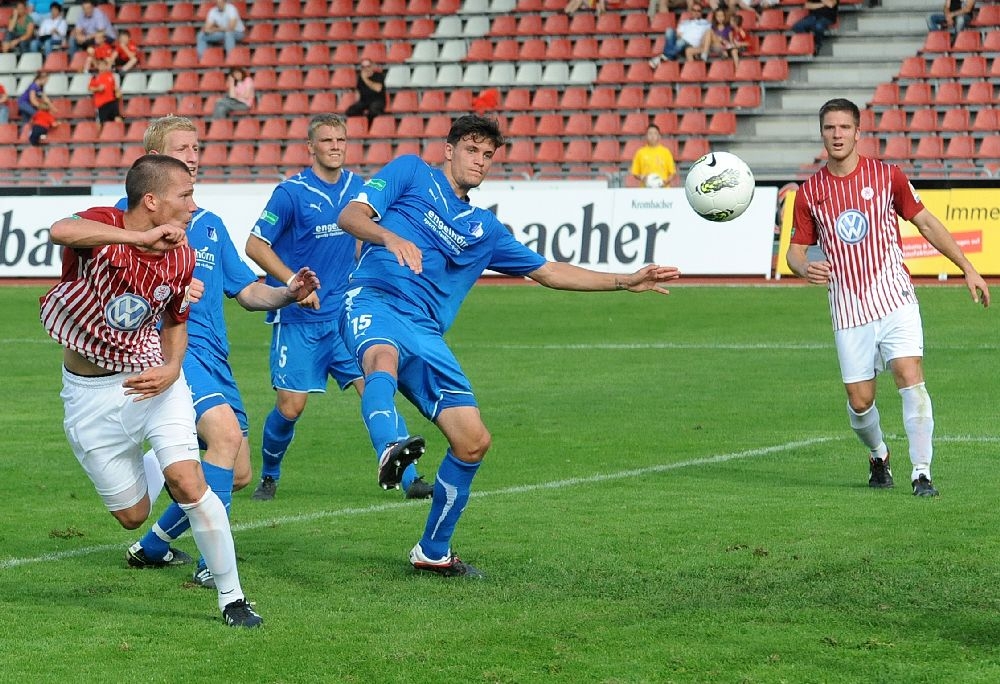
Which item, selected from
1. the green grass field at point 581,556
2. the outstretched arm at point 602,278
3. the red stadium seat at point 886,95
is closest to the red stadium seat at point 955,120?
the red stadium seat at point 886,95

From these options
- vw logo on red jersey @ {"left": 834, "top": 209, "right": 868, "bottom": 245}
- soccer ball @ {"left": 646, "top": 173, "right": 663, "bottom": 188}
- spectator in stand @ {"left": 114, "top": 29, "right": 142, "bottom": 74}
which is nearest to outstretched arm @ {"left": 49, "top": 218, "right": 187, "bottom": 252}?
vw logo on red jersey @ {"left": 834, "top": 209, "right": 868, "bottom": 245}

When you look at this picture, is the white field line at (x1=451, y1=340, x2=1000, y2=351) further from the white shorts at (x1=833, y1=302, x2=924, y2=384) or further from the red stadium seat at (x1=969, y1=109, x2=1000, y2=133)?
the red stadium seat at (x1=969, y1=109, x2=1000, y2=133)

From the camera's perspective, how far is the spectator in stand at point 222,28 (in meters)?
33.8

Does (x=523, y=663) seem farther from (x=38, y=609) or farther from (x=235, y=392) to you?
(x=235, y=392)

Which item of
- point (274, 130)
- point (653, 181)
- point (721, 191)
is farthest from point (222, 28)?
point (721, 191)

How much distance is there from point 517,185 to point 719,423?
12.6 metres

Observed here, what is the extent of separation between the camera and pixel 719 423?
12.2 m

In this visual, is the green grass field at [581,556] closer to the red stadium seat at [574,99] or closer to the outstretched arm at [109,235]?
the outstretched arm at [109,235]

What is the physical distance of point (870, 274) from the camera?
946 cm

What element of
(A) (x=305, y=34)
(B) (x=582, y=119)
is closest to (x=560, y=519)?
(B) (x=582, y=119)

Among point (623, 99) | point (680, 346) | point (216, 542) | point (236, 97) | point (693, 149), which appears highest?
point (623, 99)

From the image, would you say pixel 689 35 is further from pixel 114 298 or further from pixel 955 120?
pixel 114 298

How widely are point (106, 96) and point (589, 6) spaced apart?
9.95 metres

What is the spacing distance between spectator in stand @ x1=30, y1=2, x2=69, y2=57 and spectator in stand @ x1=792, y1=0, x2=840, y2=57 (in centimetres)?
1627
